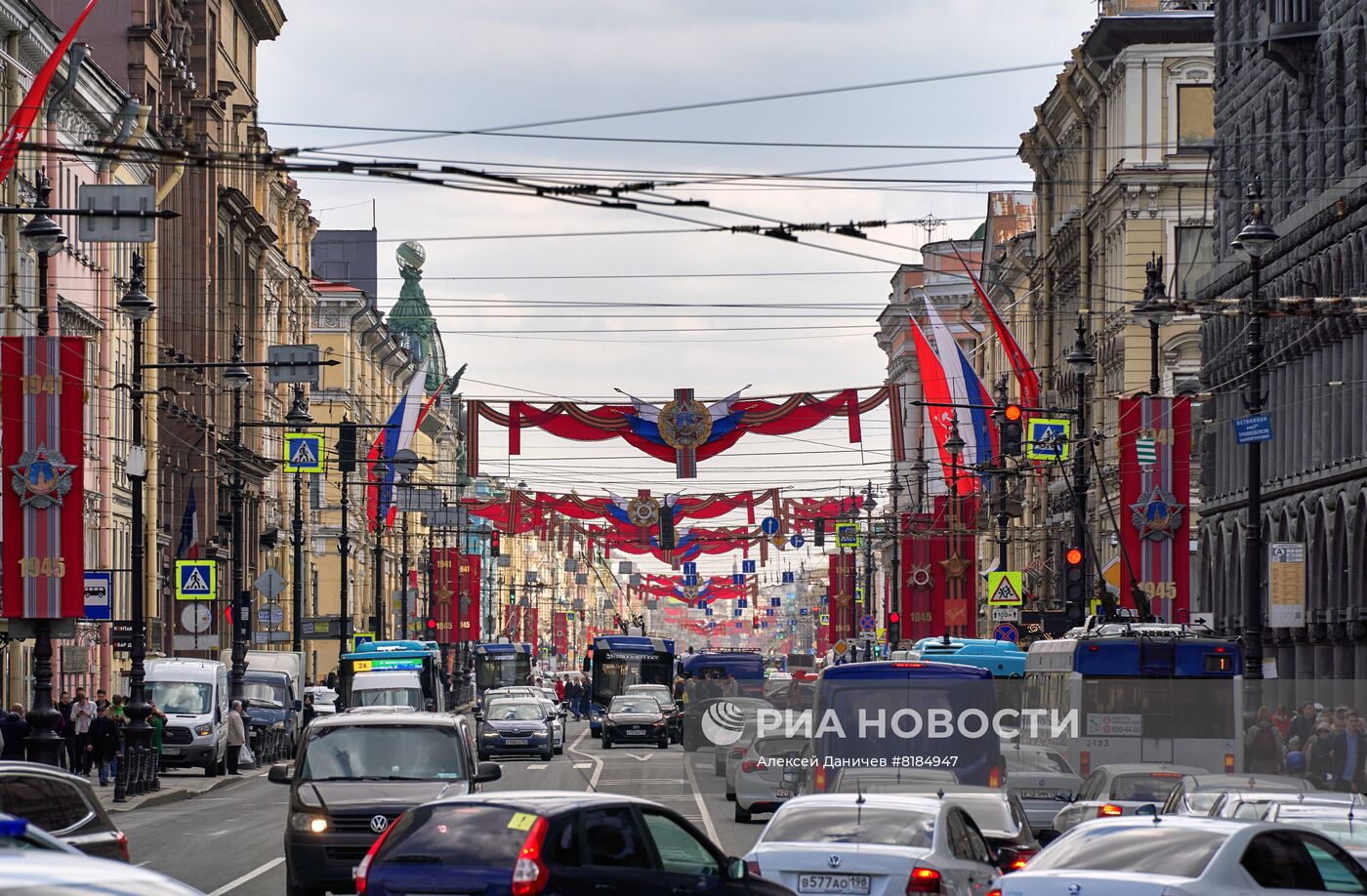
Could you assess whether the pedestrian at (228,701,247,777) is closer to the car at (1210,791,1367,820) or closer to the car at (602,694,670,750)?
the car at (602,694,670,750)

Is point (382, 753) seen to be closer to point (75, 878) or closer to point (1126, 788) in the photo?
point (1126, 788)

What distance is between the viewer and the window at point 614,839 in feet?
46.1

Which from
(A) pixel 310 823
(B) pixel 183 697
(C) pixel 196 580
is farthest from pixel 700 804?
(A) pixel 310 823

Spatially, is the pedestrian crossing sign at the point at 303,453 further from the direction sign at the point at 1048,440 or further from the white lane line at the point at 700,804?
the direction sign at the point at 1048,440

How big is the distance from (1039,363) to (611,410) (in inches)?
1445

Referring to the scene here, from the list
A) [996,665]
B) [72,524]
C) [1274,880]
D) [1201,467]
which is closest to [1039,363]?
[1201,467]

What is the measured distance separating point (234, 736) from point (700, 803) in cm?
1638

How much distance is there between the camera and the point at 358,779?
21.7 metres

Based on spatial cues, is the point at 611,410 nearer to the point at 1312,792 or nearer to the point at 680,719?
the point at 680,719

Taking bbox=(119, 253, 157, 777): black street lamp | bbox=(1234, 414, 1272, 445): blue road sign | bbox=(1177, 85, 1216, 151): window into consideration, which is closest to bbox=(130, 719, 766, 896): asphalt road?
bbox=(119, 253, 157, 777): black street lamp

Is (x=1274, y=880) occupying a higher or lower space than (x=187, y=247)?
lower

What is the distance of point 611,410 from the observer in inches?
2371

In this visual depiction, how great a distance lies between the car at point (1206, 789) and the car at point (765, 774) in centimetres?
1082

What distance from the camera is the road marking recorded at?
101ft
